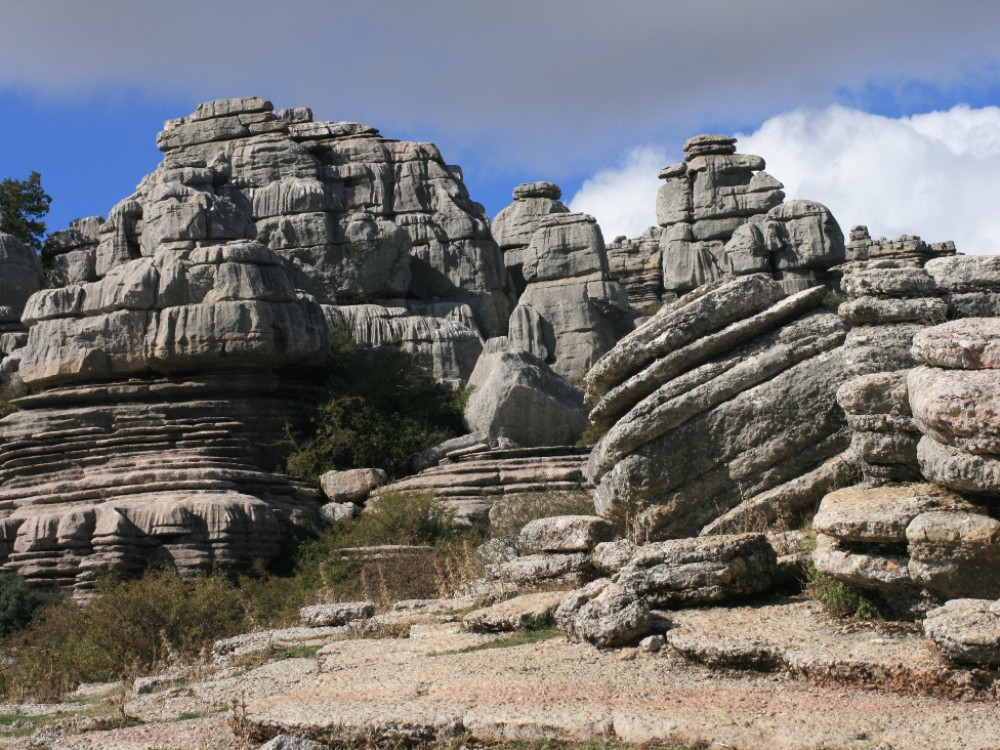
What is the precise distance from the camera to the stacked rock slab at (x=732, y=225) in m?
35.2

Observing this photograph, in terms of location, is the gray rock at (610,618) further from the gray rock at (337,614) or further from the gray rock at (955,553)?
the gray rock at (337,614)

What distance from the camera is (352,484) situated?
1933cm

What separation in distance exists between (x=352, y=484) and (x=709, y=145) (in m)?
23.5

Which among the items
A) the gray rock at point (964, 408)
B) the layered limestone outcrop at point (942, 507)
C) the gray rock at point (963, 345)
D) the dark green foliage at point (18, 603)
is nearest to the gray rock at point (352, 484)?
the dark green foliage at point (18, 603)

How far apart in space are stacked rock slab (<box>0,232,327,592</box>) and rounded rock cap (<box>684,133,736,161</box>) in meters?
21.5

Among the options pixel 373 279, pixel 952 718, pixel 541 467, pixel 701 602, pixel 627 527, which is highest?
pixel 373 279

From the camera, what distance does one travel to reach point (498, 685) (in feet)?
22.7

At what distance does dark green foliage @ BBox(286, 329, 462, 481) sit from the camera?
2012 cm

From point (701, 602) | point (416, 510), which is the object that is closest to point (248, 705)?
point (701, 602)

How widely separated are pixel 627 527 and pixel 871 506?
3.20 m

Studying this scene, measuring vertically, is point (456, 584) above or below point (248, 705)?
above

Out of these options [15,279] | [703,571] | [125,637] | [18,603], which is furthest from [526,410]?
[15,279]

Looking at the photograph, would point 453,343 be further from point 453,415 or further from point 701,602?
Result: point 701,602

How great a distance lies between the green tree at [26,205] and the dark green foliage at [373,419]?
1646cm
